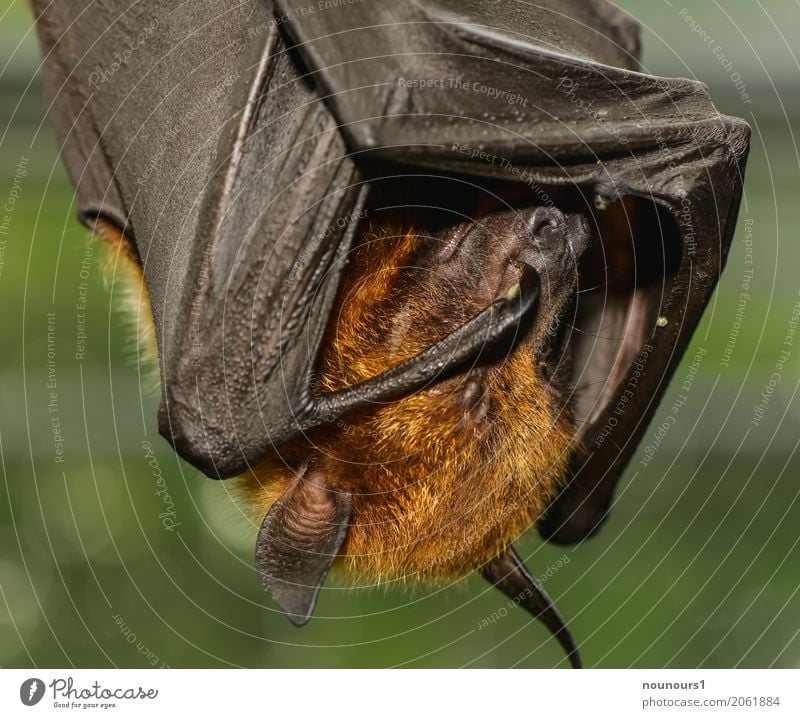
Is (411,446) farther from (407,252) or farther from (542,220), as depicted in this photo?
(542,220)

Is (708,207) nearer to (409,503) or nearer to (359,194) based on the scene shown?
(359,194)

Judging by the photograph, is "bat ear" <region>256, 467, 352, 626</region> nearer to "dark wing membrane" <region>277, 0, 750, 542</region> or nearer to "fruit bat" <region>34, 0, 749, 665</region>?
"fruit bat" <region>34, 0, 749, 665</region>

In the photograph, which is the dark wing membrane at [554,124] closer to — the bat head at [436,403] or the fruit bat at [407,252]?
the fruit bat at [407,252]

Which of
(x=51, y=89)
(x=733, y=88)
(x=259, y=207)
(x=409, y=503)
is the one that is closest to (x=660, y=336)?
(x=409, y=503)
